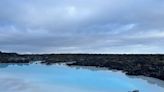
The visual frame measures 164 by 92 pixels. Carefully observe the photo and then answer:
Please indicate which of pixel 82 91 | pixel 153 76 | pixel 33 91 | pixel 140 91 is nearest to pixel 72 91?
pixel 82 91

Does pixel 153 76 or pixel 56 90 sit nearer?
pixel 56 90

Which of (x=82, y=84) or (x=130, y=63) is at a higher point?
(x=130, y=63)

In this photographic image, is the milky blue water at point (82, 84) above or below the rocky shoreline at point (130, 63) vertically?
below

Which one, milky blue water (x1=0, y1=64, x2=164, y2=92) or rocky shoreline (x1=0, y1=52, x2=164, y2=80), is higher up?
rocky shoreline (x1=0, y1=52, x2=164, y2=80)

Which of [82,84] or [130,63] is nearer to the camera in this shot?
[82,84]

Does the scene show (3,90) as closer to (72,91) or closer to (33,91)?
(33,91)

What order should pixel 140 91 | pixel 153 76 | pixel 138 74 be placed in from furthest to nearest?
pixel 138 74 → pixel 153 76 → pixel 140 91

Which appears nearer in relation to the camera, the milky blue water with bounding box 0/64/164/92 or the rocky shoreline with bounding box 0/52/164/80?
the milky blue water with bounding box 0/64/164/92

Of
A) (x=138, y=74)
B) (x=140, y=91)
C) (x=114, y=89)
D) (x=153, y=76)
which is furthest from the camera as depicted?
(x=138, y=74)

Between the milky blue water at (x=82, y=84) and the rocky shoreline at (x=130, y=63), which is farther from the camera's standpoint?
the rocky shoreline at (x=130, y=63)

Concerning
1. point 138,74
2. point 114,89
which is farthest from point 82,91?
point 138,74

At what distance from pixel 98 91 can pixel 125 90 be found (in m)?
2.18

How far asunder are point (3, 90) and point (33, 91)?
8.29 feet

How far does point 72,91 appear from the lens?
26109 mm
